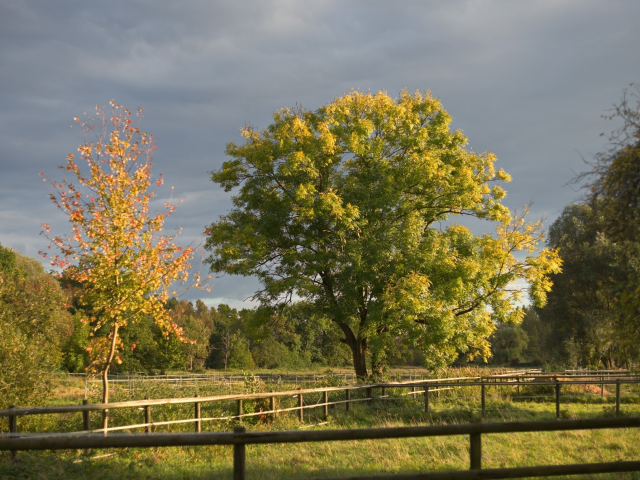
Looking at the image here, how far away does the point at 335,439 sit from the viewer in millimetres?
4672

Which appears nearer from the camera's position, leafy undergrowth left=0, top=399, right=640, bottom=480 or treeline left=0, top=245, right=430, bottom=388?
leafy undergrowth left=0, top=399, right=640, bottom=480

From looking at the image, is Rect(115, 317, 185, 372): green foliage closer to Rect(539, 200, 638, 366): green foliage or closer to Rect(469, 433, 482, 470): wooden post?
Rect(539, 200, 638, 366): green foliage

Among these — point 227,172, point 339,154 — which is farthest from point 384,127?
point 227,172

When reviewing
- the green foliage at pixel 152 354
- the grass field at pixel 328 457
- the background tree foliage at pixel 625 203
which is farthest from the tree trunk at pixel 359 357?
the green foliage at pixel 152 354

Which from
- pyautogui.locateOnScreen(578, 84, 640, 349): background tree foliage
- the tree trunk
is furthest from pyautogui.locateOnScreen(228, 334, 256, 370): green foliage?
pyautogui.locateOnScreen(578, 84, 640, 349): background tree foliage

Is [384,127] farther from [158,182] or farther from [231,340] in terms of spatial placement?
[231,340]

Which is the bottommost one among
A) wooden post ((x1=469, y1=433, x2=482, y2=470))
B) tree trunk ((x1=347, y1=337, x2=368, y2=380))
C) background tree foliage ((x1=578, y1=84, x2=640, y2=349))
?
tree trunk ((x1=347, y1=337, x2=368, y2=380))

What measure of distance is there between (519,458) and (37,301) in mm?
35648

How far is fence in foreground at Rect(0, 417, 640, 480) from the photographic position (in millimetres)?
4570

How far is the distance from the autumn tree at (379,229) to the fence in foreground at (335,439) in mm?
14449

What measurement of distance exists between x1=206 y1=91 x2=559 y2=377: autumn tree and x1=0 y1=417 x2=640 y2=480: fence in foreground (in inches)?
569

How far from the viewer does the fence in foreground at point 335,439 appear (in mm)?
4570

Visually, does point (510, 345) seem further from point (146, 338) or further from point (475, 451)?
point (475, 451)

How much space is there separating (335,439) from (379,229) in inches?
674
